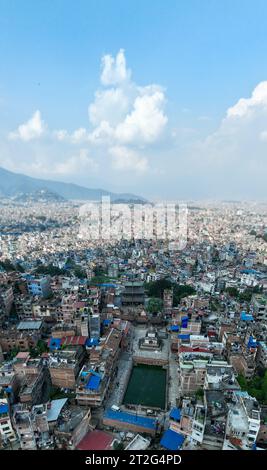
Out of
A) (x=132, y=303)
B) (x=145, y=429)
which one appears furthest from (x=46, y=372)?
(x=132, y=303)

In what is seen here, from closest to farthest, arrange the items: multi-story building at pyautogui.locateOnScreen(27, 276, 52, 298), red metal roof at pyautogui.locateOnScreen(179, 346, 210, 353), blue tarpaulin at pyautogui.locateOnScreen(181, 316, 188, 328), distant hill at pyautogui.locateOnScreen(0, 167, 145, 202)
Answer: red metal roof at pyautogui.locateOnScreen(179, 346, 210, 353) → blue tarpaulin at pyautogui.locateOnScreen(181, 316, 188, 328) → multi-story building at pyautogui.locateOnScreen(27, 276, 52, 298) → distant hill at pyautogui.locateOnScreen(0, 167, 145, 202)

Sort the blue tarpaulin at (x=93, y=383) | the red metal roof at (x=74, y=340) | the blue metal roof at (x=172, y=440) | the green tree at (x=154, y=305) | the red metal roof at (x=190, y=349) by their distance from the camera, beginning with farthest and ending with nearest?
the green tree at (x=154, y=305)
the red metal roof at (x=74, y=340)
the red metal roof at (x=190, y=349)
the blue tarpaulin at (x=93, y=383)
the blue metal roof at (x=172, y=440)

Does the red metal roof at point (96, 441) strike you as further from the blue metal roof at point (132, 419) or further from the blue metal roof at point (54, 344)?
the blue metal roof at point (54, 344)

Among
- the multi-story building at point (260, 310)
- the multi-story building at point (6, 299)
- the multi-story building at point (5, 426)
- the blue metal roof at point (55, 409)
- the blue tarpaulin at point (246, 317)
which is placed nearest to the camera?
the multi-story building at point (5, 426)

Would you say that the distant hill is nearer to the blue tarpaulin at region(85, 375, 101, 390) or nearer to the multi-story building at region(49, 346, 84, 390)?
the multi-story building at region(49, 346, 84, 390)

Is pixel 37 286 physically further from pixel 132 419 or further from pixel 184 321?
pixel 132 419

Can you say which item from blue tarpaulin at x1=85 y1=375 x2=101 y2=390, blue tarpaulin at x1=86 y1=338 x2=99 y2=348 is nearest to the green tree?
blue tarpaulin at x1=86 y1=338 x2=99 y2=348

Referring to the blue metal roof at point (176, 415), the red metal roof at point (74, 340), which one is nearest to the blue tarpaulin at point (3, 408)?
the red metal roof at point (74, 340)
